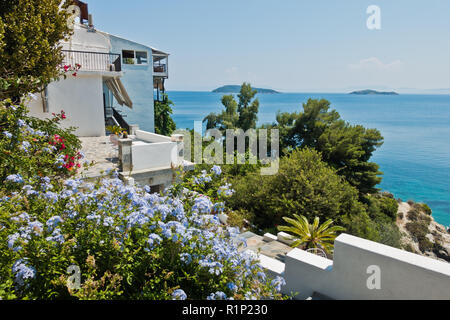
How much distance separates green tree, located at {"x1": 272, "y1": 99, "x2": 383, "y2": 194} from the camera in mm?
24328

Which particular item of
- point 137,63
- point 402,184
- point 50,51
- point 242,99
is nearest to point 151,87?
point 137,63

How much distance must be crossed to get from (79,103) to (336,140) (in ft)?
65.3

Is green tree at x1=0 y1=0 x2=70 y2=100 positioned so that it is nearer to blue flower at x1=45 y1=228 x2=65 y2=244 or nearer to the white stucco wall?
the white stucco wall

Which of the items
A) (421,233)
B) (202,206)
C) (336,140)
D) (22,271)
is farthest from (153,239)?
(421,233)

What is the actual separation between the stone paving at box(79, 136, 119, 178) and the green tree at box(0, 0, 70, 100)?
261cm

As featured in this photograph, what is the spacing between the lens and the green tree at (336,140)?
79.8ft

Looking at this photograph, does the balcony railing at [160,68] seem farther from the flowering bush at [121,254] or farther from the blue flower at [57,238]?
the blue flower at [57,238]

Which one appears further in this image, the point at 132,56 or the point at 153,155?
the point at 132,56

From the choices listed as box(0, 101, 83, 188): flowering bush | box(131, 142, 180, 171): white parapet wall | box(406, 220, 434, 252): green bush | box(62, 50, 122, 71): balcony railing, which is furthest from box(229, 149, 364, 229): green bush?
box(406, 220, 434, 252): green bush

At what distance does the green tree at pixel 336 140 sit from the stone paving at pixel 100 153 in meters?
18.0

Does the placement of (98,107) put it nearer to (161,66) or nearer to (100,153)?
(100,153)

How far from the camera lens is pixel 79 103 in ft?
41.8

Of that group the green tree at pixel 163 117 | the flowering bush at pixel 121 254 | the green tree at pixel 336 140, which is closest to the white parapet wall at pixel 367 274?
the flowering bush at pixel 121 254

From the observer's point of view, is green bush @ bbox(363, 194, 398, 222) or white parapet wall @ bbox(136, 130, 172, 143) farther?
green bush @ bbox(363, 194, 398, 222)
